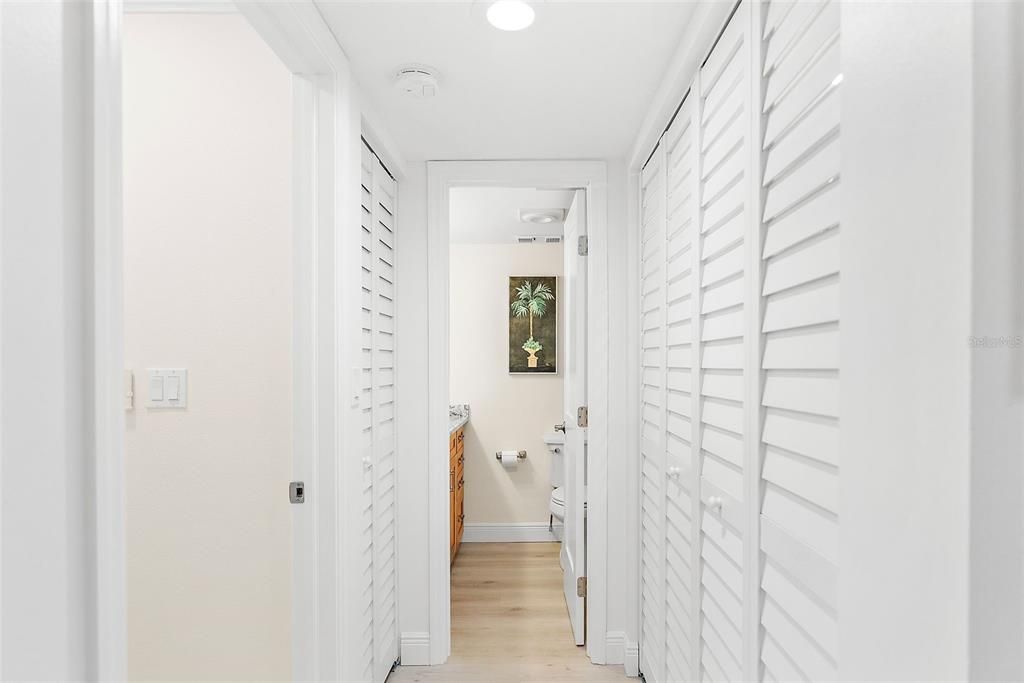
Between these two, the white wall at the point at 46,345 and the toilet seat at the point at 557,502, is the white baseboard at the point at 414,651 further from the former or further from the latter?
the white wall at the point at 46,345

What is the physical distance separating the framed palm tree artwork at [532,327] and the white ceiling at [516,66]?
7.59 ft

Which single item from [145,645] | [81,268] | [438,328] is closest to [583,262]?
[438,328]

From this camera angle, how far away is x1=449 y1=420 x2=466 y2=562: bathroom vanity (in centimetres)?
400

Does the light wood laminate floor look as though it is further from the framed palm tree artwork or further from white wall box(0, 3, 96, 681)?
white wall box(0, 3, 96, 681)

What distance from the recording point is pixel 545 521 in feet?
15.4

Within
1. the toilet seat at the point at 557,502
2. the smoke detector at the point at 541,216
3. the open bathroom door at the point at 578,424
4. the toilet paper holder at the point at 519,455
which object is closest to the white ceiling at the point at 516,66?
the open bathroom door at the point at 578,424

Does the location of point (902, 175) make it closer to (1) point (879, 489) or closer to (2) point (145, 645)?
(1) point (879, 489)

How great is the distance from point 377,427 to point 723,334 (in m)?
1.37

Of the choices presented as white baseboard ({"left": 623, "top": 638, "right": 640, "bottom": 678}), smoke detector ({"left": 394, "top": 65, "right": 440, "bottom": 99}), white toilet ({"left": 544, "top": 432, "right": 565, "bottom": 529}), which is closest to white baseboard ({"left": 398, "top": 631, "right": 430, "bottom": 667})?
white baseboard ({"left": 623, "top": 638, "right": 640, "bottom": 678})

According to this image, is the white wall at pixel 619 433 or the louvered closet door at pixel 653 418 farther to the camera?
the white wall at pixel 619 433

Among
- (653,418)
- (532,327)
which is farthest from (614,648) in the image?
(532,327)

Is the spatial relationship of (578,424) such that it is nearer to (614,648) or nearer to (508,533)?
(614,648)

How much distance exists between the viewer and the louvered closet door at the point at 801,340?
933 millimetres

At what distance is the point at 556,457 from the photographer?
4.38 meters
